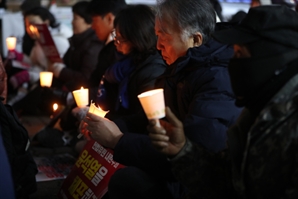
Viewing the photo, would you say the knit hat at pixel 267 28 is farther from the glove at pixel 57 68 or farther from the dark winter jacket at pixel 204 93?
the glove at pixel 57 68

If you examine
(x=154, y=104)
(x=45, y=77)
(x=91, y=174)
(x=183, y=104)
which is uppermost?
(x=154, y=104)

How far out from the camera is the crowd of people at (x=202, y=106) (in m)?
2.53

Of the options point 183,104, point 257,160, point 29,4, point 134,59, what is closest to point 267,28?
point 257,160

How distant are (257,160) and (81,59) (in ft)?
16.1

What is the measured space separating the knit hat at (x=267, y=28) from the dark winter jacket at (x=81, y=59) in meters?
4.22

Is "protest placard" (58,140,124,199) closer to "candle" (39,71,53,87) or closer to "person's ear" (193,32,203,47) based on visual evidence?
"person's ear" (193,32,203,47)

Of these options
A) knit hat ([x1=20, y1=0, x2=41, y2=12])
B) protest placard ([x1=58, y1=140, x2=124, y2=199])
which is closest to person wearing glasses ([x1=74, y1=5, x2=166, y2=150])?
protest placard ([x1=58, y1=140, x2=124, y2=199])

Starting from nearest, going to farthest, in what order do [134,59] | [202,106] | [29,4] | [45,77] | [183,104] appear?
[202,106] → [183,104] → [134,59] → [45,77] → [29,4]

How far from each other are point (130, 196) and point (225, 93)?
0.83 metres

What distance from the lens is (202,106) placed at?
133 inches

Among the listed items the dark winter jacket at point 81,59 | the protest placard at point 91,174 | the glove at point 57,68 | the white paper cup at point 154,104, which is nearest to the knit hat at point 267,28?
the white paper cup at point 154,104

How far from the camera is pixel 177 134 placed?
264cm

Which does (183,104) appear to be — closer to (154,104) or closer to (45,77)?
(154,104)

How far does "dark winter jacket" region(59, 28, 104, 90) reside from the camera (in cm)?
696
